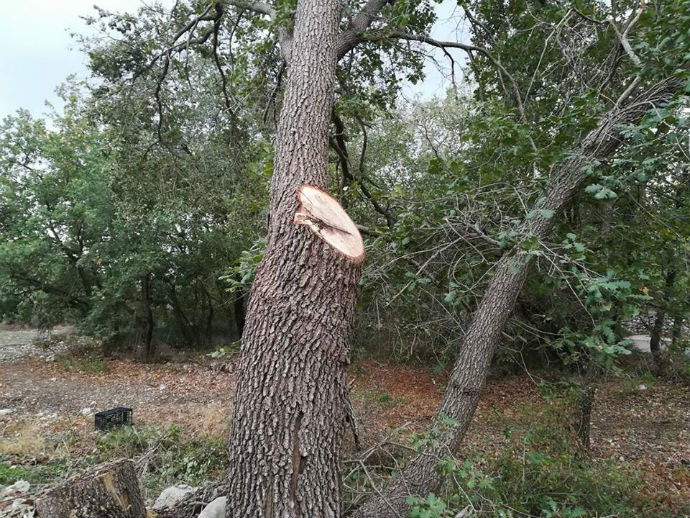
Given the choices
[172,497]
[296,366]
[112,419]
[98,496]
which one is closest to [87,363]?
[112,419]

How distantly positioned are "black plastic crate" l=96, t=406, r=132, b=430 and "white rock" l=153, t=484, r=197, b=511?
8.39 ft

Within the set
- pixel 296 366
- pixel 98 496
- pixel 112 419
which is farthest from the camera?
pixel 112 419

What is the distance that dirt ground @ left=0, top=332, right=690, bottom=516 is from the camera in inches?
198

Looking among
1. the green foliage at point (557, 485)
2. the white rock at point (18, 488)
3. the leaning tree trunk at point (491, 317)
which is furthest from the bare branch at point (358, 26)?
the white rock at point (18, 488)

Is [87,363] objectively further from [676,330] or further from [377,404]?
[676,330]

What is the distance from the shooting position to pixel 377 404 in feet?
20.9

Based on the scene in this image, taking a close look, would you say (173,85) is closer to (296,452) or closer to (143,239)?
(143,239)

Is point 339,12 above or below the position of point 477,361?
above

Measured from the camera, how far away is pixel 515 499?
3088 mm

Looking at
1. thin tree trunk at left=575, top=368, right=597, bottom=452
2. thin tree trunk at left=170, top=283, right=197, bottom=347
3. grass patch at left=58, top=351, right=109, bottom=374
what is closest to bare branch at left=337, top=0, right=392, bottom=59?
thin tree trunk at left=575, top=368, right=597, bottom=452

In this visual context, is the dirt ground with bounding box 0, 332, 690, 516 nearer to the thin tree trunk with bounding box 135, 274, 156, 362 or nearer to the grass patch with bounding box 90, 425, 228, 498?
the grass patch with bounding box 90, 425, 228, 498

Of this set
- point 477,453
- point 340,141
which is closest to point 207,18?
point 340,141

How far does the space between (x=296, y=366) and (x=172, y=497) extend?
6.19 ft

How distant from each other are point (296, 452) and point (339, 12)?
8.82 feet
